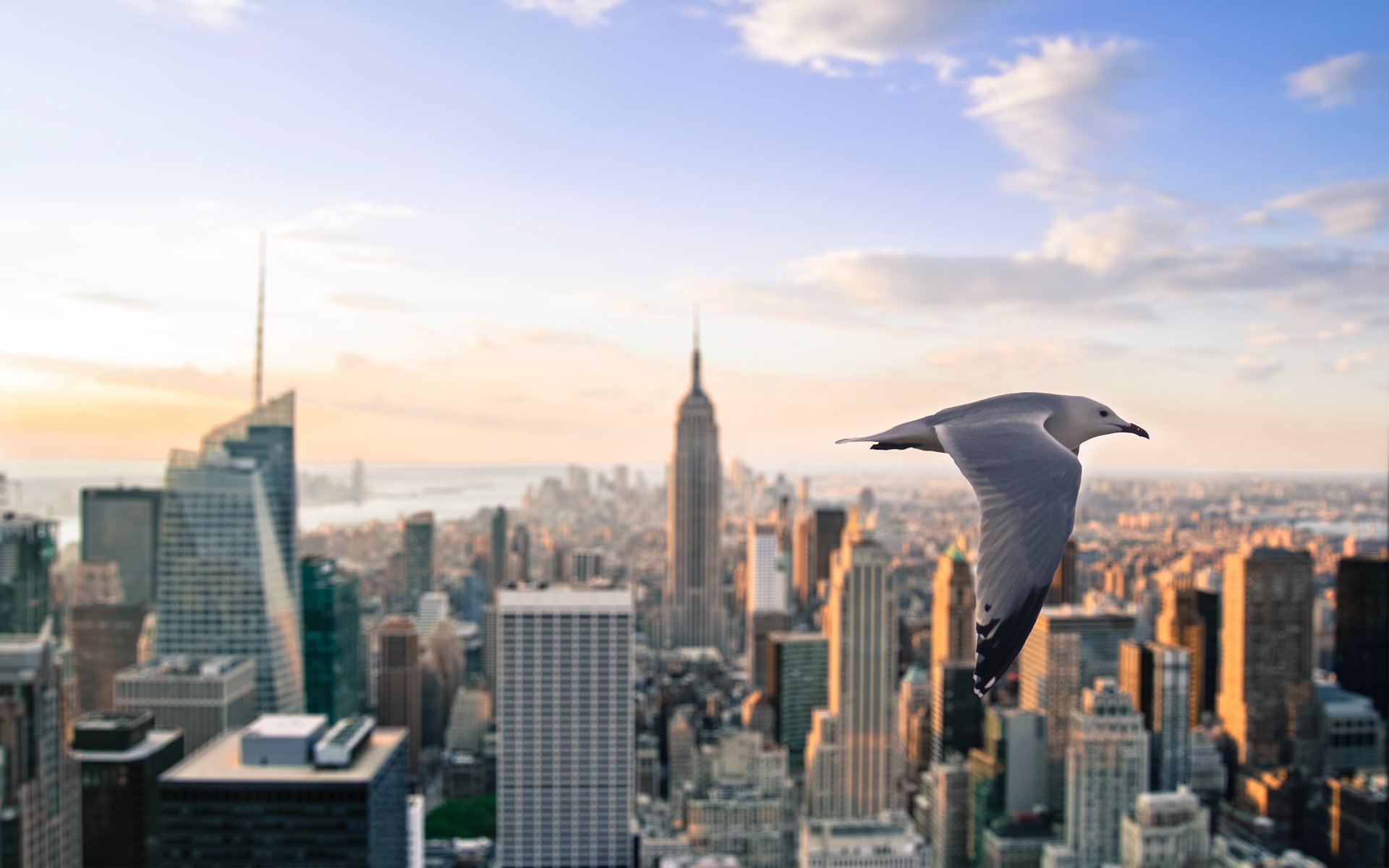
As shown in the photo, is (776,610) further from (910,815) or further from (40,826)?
(40,826)

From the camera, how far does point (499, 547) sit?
17422 millimetres

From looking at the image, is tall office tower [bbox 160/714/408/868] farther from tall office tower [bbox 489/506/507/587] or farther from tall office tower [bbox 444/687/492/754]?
tall office tower [bbox 444/687/492/754]

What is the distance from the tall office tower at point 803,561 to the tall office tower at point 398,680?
814cm

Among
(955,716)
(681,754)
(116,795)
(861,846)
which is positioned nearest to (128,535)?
(116,795)

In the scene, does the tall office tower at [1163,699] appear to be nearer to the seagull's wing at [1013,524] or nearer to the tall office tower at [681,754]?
the tall office tower at [681,754]

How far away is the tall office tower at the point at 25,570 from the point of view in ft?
32.8

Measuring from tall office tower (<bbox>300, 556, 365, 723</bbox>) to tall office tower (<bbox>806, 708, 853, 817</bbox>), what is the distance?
19.6ft

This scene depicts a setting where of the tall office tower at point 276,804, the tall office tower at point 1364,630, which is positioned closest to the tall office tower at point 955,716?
the tall office tower at point 1364,630

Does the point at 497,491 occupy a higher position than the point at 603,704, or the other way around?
the point at 497,491

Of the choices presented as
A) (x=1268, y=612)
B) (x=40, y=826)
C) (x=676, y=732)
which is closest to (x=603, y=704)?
(x=676, y=732)

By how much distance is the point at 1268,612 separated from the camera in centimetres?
1425

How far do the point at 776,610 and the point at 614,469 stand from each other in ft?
17.8

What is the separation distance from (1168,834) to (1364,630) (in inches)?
220

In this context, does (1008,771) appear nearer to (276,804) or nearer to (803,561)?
(276,804)
